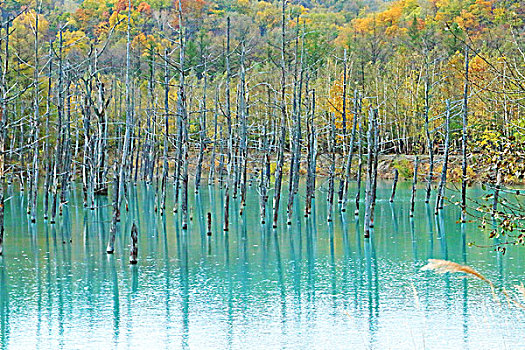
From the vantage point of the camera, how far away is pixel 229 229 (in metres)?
23.5

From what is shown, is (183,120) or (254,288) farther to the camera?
(183,120)

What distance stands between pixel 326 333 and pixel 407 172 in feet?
102

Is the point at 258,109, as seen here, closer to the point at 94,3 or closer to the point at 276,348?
the point at 276,348

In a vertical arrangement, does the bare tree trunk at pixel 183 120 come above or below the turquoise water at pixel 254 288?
above

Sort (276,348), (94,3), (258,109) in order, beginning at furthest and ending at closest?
1. (94,3)
2. (258,109)
3. (276,348)

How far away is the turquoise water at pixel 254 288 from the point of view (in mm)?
11367

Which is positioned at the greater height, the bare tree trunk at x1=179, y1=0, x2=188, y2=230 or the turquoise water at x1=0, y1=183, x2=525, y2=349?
the bare tree trunk at x1=179, y1=0, x2=188, y2=230

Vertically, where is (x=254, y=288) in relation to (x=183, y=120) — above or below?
below

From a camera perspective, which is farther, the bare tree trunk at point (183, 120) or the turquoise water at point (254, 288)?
the bare tree trunk at point (183, 120)

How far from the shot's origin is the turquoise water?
1137 centimetres

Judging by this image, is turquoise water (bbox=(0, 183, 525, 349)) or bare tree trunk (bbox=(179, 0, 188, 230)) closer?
turquoise water (bbox=(0, 183, 525, 349))

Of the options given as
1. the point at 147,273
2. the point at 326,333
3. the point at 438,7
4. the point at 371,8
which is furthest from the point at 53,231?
the point at 371,8

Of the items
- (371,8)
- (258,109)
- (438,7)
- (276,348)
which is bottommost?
(276,348)

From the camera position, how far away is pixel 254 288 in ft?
49.2
